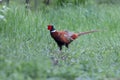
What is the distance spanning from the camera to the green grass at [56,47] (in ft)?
16.4

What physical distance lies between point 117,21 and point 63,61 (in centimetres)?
473

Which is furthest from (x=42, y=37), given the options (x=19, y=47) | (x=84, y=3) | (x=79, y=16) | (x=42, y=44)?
(x=84, y=3)

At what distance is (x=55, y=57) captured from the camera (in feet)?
23.4

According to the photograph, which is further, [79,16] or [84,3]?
[84,3]

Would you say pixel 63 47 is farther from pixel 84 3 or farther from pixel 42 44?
pixel 84 3

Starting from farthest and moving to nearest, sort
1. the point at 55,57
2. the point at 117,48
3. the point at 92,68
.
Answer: the point at 117,48, the point at 55,57, the point at 92,68

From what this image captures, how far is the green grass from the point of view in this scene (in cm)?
500

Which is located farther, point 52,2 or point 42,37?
point 52,2

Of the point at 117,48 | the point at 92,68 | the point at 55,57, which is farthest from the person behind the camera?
the point at 117,48

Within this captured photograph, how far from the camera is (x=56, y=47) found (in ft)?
27.0

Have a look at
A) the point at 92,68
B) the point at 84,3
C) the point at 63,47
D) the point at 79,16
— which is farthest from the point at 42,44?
the point at 84,3

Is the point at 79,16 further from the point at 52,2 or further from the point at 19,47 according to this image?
the point at 19,47

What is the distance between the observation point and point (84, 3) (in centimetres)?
1301

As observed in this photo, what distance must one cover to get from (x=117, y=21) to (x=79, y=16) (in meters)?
1.02
